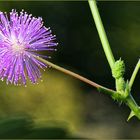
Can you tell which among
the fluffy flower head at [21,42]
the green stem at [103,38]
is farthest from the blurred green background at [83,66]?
the green stem at [103,38]

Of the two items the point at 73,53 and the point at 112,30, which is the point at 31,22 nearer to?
the point at 112,30

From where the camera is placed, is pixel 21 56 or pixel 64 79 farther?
pixel 64 79

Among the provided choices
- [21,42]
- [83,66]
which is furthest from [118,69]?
[83,66]

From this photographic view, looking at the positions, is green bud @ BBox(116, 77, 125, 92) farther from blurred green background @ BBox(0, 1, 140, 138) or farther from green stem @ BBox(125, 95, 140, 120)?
blurred green background @ BBox(0, 1, 140, 138)

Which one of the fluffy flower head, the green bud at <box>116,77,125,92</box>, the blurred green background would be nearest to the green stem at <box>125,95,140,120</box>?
the green bud at <box>116,77,125,92</box>

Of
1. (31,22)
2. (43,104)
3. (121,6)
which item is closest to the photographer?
(31,22)

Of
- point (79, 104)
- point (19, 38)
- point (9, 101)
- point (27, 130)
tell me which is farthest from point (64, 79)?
point (27, 130)

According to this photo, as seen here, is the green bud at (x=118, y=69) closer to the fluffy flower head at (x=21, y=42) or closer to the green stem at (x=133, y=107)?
the green stem at (x=133, y=107)
